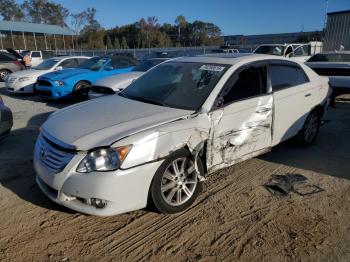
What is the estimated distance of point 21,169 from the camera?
455 cm

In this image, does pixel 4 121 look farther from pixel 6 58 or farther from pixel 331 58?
pixel 6 58

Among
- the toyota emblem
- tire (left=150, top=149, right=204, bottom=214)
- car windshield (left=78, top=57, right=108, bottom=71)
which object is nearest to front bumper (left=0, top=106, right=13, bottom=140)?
the toyota emblem

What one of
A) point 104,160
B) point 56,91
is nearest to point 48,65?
point 56,91

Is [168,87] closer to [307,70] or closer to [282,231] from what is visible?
[282,231]

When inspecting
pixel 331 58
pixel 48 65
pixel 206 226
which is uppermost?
pixel 331 58

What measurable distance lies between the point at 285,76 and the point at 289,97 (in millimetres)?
341

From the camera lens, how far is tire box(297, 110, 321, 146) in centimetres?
541

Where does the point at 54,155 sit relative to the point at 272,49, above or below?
below

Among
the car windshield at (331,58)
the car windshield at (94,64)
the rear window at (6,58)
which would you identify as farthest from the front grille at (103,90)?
the rear window at (6,58)

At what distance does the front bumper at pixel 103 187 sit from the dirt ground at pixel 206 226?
0.29 metres

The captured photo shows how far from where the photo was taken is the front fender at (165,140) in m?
3.03

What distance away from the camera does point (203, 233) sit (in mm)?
3150

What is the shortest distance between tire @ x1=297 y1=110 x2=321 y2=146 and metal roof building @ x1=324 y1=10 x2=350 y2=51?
1410cm

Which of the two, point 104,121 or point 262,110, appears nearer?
point 104,121
